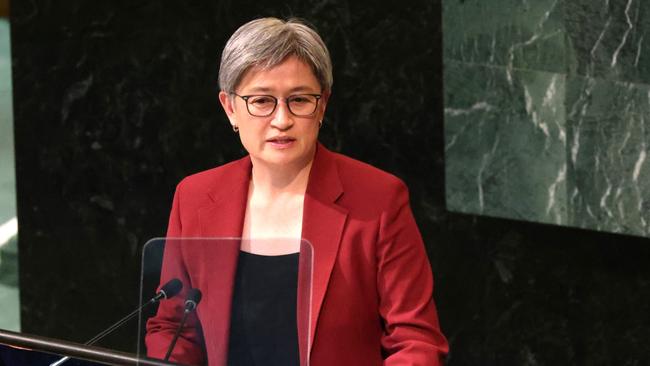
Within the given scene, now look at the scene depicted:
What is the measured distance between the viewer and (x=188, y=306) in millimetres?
2045

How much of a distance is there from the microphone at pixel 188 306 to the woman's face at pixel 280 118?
409 millimetres

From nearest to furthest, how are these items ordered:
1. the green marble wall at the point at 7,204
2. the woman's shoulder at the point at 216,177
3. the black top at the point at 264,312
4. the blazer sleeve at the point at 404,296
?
1. the black top at the point at 264,312
2. the blazer sleeve at the point at 404,296
3. the woman's shoulder at the point at 216,177
4. the green marble wall at the point at 7,204

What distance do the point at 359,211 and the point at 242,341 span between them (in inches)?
18.2

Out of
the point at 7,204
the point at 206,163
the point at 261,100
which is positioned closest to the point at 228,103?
the point at 261,100

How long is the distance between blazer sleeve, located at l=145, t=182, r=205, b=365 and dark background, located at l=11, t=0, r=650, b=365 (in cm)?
220

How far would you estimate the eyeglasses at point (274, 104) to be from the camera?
232 cm

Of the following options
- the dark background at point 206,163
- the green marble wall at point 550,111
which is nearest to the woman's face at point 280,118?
the green marble wall at point 550,111

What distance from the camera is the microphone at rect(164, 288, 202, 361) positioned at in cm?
204

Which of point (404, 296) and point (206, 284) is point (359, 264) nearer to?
point (404, 296)

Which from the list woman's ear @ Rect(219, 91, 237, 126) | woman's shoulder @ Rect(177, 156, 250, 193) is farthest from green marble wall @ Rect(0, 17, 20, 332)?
woman's ear @ Rect(219, 91, 237, 126)

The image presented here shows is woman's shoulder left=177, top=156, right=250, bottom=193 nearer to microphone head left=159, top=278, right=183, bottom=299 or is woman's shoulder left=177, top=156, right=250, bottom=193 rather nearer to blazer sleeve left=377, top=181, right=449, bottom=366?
blazer sleeve left=377, top=181, right=449, bottom=366

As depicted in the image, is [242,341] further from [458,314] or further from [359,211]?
[458,314]

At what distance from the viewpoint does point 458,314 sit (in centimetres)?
423

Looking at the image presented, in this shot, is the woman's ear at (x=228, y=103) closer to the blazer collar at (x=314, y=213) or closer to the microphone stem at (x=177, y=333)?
the blazer collar at (x=314, y=213)
